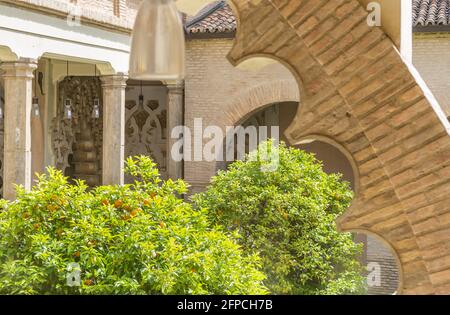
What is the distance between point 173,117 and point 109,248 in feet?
30.5

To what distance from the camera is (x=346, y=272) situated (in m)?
8.59

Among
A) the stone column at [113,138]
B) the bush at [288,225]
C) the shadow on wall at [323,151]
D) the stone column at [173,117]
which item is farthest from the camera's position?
the stone column at [173,117]

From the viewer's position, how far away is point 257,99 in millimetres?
14242

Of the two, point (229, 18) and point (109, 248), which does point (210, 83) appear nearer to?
point (229, 18)

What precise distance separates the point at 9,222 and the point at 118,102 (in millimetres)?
7014

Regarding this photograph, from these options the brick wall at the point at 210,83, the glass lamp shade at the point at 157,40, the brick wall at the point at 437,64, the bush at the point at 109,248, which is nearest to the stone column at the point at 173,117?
the brick wall at the point at 210,83

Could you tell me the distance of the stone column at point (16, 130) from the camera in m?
9.95

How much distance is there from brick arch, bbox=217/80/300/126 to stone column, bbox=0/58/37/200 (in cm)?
496

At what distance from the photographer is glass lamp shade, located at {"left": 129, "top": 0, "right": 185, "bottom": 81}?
233 centimetres

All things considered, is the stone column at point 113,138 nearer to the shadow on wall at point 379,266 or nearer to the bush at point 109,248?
the shadow on wall at point 379,266

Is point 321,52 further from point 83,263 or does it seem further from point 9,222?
point 9,222

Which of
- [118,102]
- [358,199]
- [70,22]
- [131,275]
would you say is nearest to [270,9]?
[358,199]

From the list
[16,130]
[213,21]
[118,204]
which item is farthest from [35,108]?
[118,204]

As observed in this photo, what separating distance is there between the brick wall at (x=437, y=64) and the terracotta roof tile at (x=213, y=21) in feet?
11.1
